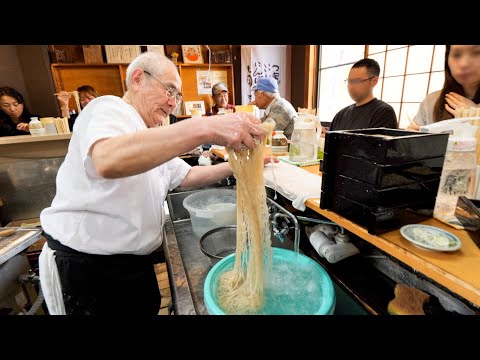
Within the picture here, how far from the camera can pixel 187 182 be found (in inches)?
78.2

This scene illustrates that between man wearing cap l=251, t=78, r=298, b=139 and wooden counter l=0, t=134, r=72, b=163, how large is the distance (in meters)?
3.02

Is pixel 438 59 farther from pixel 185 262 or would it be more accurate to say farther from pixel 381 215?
pixel 185 262

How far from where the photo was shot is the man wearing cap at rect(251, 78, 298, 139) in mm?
3912

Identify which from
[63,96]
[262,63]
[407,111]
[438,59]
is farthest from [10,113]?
[438,59]

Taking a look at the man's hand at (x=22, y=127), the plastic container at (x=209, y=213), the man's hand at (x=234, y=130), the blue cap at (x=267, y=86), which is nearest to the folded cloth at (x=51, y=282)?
the plastic container at (x=209, y=213)

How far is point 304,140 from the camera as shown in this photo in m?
2.16

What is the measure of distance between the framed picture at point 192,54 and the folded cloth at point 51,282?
607 centimetres

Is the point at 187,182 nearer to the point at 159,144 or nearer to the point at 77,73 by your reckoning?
the point at 159,144

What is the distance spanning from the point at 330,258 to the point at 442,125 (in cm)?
88

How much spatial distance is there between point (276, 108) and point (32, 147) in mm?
3655

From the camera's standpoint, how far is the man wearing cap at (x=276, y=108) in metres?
3.91

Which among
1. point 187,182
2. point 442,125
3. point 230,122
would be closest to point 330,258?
point 442,125

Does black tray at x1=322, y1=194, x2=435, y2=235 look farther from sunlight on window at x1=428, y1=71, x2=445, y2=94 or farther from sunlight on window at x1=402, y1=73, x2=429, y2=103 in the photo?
sunlight on window at x1=402, y1=73, x2=429, y2=103

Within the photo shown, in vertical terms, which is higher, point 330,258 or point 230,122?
point 230,122
